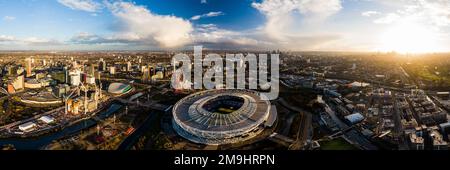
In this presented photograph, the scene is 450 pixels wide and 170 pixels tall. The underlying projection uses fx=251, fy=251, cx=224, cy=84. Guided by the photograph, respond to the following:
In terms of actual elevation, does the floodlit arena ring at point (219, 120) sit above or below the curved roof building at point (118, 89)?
below

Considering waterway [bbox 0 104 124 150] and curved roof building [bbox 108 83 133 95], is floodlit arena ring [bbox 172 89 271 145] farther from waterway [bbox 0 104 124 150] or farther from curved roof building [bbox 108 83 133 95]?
curved roof building [bbox 108 83 133 95]

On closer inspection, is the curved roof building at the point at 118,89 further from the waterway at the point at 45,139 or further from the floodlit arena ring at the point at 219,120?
the floodlit arena ring at the point at 219,120

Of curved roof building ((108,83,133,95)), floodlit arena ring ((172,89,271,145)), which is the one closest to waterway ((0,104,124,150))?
floodlit arena ring ((172,89,271,145))

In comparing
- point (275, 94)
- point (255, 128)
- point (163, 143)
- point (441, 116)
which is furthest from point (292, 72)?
point (163, 143)

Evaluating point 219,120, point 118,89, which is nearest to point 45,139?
point 219,120

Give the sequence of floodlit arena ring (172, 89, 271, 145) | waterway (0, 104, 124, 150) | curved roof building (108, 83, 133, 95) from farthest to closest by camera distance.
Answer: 1. curved roof building (108, 83, 133, 95)
2. waterway (0, 104, 124, 150)
3. floodlit arena ring (172, 89, 271, 145)

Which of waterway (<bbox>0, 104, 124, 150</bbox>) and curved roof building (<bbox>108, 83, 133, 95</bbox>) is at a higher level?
curved roof building (<bbox>108, 83, 133, 95</bbox>)

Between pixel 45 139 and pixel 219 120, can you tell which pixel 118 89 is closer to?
pixel 45 139

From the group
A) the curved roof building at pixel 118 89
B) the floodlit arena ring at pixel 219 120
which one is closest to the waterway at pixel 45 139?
the floodlit arena ring at pixel 219 120
